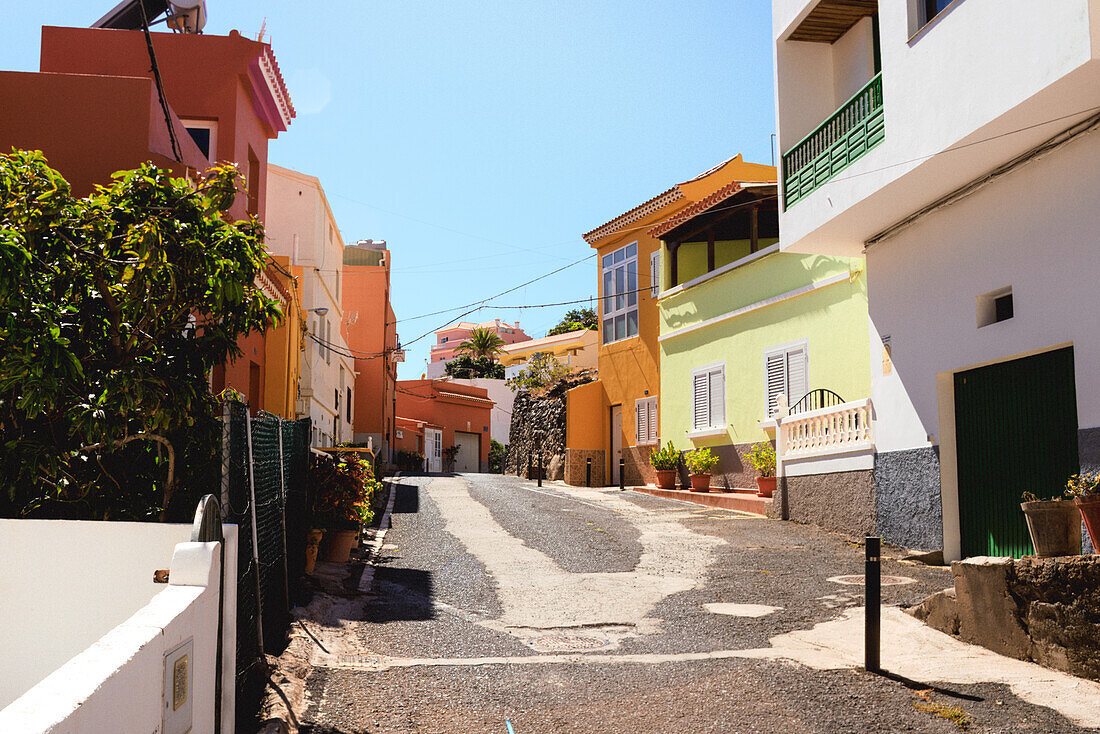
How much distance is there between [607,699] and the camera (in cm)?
673

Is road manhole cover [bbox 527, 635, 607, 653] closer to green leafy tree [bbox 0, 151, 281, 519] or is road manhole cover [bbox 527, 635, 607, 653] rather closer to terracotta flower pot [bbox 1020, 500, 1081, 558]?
green leafy tree [bbox 0, 151, 281, 519]

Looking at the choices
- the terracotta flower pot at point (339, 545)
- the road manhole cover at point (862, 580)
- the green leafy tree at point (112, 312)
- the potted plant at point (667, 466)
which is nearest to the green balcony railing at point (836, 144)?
the road manhole cover at point (862, 580)

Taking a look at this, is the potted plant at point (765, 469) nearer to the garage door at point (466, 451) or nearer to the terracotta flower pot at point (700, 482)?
the terracotta flower pot at point (700, 482)

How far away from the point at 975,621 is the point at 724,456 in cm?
1348

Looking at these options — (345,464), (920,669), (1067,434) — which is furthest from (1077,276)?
(345,464)

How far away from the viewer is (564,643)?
8.51 m

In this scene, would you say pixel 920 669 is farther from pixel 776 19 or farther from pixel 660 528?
pixel 776 19

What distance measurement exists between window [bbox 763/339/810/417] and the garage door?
35.7 metres

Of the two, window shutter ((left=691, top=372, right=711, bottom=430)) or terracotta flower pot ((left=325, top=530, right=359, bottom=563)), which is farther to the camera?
window shutter ((left=691, top=372, right=711, bottom=430))

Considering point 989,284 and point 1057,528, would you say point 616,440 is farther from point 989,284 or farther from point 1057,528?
point 1057,528

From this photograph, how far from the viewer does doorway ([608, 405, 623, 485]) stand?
95.0 feet

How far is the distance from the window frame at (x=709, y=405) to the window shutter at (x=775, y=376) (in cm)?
192

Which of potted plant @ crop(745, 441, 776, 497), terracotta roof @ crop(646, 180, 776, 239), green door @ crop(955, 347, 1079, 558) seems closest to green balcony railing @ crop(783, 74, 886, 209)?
green door @ crop(955, 347, 1079, 558)

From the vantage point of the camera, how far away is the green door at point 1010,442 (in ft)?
33.9
